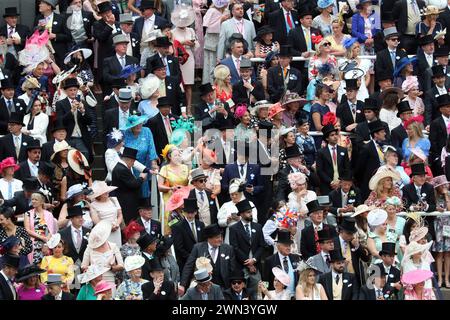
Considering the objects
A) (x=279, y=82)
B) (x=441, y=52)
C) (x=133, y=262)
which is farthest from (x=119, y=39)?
(x=133, y=262)

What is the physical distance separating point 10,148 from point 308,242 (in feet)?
15.9

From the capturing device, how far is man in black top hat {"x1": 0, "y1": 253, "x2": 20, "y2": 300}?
25.8 m

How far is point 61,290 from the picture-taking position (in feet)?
85.5

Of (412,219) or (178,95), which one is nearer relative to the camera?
(412,219)

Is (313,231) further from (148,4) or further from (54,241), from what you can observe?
(148,4)

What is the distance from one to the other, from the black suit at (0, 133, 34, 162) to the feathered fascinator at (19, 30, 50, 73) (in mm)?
1950

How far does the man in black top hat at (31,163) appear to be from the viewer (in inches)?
1136

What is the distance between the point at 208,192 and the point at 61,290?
→ 3459mm

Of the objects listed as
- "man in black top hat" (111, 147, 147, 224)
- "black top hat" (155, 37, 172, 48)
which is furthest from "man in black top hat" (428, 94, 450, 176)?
"man in black top hat" (111, 147, 147, 224)

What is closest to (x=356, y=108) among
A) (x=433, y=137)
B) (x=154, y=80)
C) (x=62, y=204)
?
(x=433, y=137)

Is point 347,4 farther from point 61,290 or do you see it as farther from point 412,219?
point 61,290

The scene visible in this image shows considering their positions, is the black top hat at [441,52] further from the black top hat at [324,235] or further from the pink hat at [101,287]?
the pink hat at [101,287]

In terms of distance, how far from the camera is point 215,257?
2722cm
